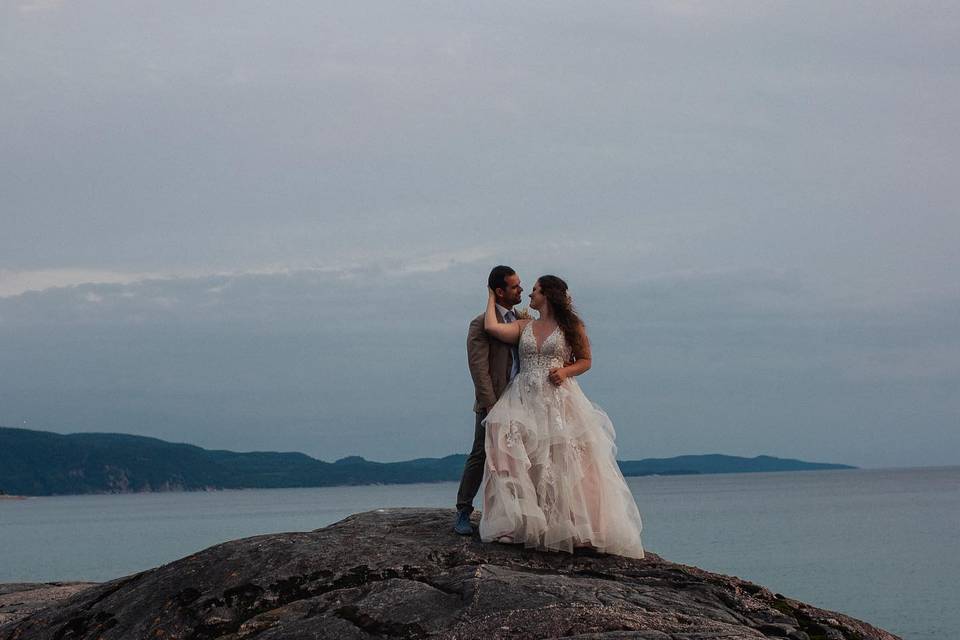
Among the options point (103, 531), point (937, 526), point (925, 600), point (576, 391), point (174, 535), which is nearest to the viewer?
point (576, 391)

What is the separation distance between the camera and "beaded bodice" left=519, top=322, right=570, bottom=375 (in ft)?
42.0

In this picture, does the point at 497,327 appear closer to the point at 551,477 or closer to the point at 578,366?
the point at 578,366

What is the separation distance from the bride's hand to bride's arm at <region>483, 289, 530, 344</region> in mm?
612

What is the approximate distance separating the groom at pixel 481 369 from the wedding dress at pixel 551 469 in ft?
0.84

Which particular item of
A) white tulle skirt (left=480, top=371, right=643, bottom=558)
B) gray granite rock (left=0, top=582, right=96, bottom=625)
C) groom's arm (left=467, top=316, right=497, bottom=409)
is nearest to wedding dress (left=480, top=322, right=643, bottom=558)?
white tulle skirt (left=480, top=371, right=643, bottom=558)

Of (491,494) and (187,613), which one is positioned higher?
(491,494)

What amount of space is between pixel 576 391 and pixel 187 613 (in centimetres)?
510

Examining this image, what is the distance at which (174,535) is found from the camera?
375 feet

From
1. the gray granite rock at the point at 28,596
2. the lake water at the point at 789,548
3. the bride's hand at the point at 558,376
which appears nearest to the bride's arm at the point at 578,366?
the bride's hand at the point at 558,376

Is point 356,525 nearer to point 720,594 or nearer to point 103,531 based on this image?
point 720,594

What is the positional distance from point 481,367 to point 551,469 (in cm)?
150

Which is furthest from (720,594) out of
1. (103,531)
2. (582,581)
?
(103,531)

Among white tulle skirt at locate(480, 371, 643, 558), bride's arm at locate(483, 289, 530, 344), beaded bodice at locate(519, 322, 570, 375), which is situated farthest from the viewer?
beaded bodice at locate(519, 322, 570, 375)

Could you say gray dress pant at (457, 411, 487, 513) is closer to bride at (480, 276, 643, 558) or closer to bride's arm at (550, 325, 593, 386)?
bride at (480, 276, 643, 558)
